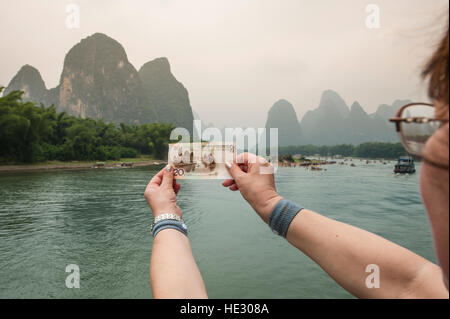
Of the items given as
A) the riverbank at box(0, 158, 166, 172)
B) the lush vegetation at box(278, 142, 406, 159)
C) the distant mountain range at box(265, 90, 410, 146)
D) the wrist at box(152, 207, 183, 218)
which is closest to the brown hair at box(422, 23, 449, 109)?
the wrist at box(152, 207, 183, 218)

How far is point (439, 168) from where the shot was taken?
445mm

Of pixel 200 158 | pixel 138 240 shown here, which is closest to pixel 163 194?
pixel 200 158

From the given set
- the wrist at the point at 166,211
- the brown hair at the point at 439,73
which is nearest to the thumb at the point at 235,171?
the wrist at the point at 166,211

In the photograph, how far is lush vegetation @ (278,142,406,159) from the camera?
6875cm

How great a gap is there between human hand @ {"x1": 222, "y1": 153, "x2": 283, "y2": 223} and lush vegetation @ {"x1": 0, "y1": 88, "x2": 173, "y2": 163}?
82.0ft

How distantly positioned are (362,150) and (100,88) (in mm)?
86807

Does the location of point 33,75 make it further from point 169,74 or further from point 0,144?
point 0,144

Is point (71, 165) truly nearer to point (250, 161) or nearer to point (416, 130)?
point (250, 161)

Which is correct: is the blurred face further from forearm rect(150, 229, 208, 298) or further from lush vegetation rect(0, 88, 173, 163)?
lush vegetation rect(0, 88, 173, 163)

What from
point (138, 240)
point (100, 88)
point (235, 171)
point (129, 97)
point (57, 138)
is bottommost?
point (138, 240)

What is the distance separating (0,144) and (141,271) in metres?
27.2

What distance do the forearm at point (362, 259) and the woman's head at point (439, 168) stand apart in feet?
1.01

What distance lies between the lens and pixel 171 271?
0.69 meters

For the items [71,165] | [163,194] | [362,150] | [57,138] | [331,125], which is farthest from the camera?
[331,125]
